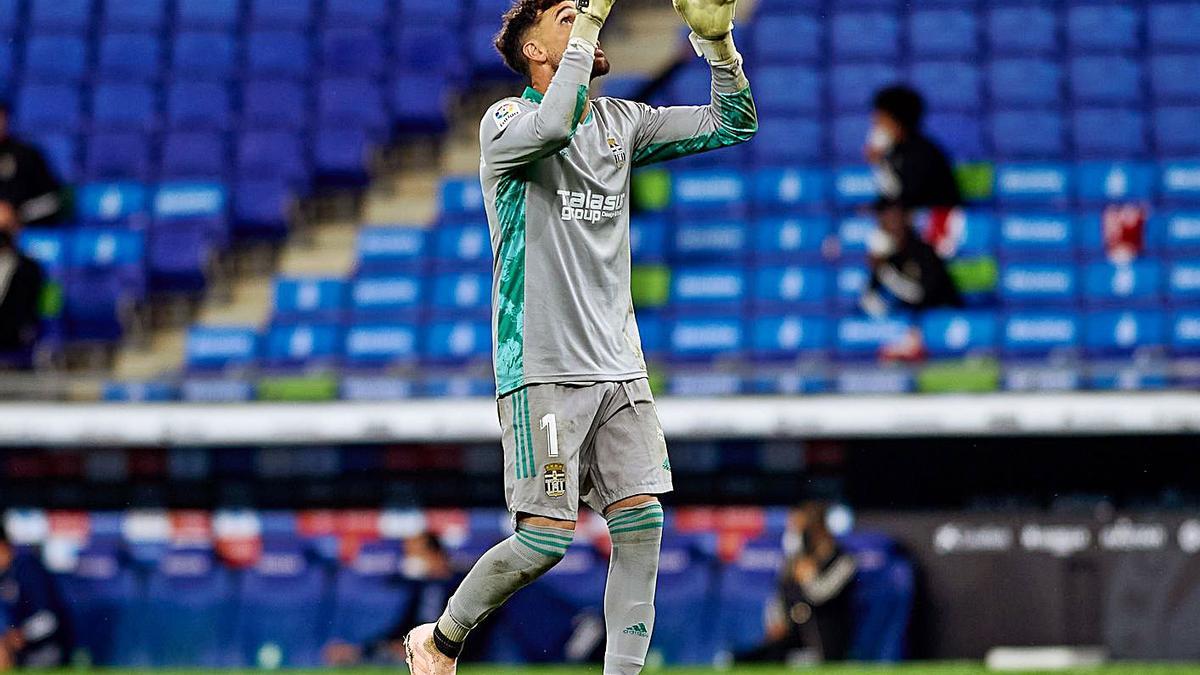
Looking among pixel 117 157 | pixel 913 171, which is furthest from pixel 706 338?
pixel 117 157

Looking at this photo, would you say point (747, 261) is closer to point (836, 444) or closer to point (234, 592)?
point (836, 444)

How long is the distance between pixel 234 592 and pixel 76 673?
36.2 inches

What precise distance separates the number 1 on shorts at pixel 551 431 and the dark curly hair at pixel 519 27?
942 mm

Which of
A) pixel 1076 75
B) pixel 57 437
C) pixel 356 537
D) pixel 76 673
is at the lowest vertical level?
pixel 76 673

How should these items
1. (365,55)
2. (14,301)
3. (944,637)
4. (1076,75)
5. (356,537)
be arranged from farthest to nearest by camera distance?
(365,55) → (1076,75) → (14,301) → (356,537) → (944,637)

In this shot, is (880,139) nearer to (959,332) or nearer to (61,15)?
(959,332)

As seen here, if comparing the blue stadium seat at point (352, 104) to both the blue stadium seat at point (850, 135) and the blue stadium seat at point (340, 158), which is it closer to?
the blue stadium seat at point (340, 158)

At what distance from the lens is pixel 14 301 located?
10.9 meters

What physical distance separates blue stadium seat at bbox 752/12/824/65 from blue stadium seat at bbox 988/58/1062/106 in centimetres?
128

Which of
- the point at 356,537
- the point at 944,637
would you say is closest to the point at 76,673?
the point at 356,537

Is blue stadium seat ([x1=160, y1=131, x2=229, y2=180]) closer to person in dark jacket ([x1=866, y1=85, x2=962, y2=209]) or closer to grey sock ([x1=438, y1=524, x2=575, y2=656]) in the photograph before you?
person in dark jacket ([x1=866, y1=85, x2=962, y2=209])

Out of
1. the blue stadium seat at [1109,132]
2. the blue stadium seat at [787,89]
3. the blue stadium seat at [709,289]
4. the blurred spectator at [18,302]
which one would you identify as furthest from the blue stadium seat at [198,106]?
the blue stadium seat at [1109,132]

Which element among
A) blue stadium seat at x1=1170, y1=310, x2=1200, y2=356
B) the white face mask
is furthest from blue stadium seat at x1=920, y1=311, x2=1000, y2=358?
the white face mask

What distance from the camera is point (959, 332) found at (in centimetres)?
1038
